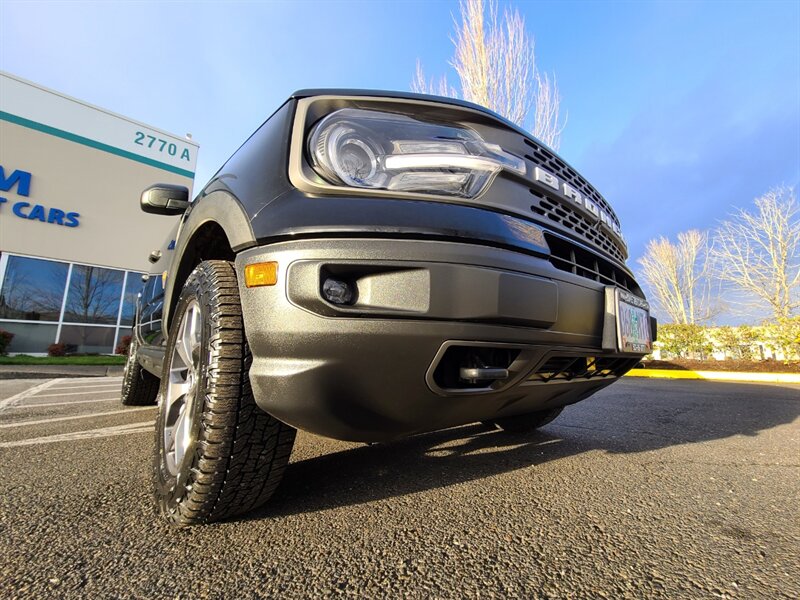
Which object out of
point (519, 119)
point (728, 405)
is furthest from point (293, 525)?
point (519, 119)

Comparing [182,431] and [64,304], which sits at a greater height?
[64,304]

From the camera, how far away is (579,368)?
5.28 ft

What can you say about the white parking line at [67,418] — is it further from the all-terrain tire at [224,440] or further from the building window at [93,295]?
the building window at [93,295]

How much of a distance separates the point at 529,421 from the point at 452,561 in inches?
63.2

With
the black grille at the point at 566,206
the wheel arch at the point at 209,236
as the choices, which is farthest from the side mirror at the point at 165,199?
the black grille at the point at 566,206

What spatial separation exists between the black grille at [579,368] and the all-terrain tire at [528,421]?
59 centimetres


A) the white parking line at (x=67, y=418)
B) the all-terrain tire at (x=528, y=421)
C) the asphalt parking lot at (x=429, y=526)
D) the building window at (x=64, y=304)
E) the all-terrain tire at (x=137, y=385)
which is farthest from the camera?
the building window at (x=64, y=304)

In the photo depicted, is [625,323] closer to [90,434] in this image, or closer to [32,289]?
[90,434]

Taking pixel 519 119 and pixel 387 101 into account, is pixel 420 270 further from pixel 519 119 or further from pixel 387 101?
pixel 519 119

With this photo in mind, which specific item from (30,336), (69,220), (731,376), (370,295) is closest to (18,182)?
(69,220)

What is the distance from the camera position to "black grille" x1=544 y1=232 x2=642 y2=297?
1.40 metres

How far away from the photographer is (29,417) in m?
3.12

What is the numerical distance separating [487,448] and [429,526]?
1098 millimetres

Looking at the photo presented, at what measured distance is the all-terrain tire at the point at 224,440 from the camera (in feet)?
3.70
